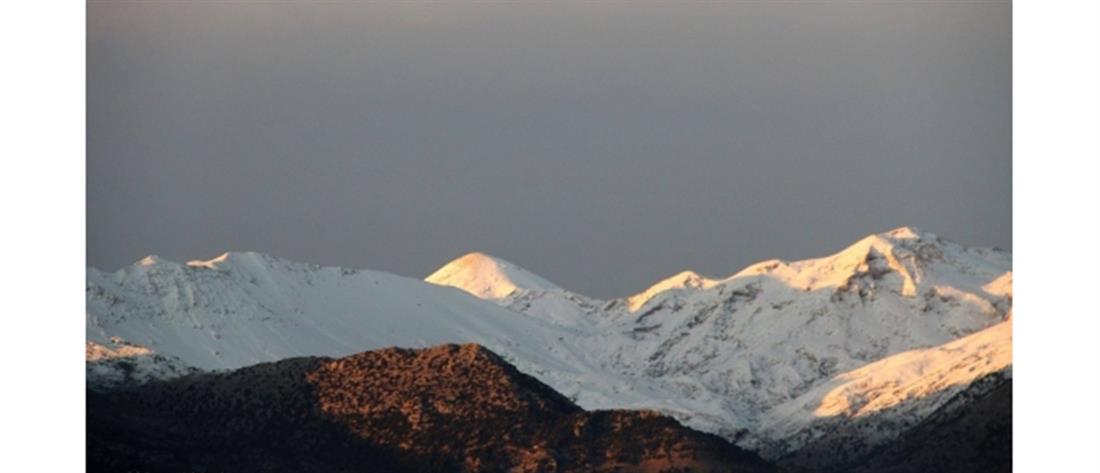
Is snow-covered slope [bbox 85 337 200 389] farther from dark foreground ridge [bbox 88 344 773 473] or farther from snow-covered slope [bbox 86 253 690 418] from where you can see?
snow-covered slope [bbox 86 253 690 418]

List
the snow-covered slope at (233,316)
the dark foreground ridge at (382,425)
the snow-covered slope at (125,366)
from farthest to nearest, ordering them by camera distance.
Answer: the snow-covered slope at (233,316), the snow-covered slope at (125,366), the dark foreground ridge at (382,425)

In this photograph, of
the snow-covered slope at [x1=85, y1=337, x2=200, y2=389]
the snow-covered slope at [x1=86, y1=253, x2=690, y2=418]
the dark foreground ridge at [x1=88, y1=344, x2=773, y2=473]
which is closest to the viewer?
the dark foreground ridge at [x1=88, y1=344, x2=773, y2=473]

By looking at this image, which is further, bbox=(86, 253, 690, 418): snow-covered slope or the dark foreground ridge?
bbox=(86, 253, 690, 418): snow-covered slope

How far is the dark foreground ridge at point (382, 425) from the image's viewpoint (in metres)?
136

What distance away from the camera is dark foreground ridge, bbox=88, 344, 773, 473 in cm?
13550

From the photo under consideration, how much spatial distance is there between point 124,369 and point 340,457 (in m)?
23.4

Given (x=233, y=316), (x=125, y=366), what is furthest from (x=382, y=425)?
(x=233, y=316)

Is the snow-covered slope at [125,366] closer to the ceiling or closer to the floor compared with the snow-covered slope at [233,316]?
closer to the floor

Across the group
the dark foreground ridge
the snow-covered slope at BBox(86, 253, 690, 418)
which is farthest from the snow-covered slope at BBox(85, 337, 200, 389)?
the snow-covered slope at BBox(86, 253, 690, 418)

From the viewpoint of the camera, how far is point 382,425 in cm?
14262

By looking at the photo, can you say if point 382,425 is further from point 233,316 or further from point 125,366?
point 233,316

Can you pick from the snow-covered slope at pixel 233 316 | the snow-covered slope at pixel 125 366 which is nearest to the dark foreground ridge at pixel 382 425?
the snow-covered slope at pixel 125 366

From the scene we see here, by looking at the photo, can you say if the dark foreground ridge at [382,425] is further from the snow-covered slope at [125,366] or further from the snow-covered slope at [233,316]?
the snow-covered slope at [233,316]

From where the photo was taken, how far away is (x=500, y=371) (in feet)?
492
